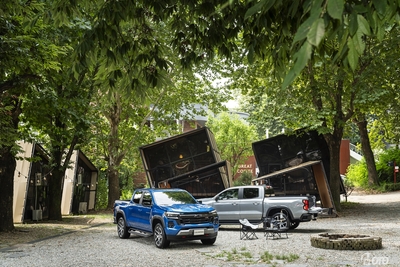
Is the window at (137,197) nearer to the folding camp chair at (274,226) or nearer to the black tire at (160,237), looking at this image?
the black tire at (160,237)

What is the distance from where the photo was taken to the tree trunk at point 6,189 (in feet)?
64.0

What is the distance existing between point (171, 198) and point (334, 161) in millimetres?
13102

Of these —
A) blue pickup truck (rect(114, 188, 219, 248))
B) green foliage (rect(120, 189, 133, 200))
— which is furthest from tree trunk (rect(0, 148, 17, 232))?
green foliage (rect(120, 189, 133, 200))

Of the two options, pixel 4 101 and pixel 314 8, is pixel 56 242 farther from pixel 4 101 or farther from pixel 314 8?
pixel 314 8

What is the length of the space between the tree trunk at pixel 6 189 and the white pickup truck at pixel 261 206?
7.64 metres

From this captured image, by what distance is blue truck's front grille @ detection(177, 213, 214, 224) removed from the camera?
1500cm

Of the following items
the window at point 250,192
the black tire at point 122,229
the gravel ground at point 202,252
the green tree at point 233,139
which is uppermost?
the green tree at point 233,139

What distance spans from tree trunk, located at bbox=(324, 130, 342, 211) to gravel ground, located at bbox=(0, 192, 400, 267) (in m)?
6.37

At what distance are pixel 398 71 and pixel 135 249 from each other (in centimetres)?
1719

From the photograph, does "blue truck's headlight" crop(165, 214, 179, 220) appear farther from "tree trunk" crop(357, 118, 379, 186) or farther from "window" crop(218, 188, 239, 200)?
"tree trunk" crop(357, 118, 379, 186)

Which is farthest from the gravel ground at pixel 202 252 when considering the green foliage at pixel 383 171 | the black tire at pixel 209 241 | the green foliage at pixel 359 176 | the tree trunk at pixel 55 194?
the green foliage at pixel 359 176

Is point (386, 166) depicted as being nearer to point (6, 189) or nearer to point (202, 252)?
point (6, 189)

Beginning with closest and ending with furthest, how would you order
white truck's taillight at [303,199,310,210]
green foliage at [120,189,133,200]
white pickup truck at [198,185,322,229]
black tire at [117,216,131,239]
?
black tire at [117,216,131,239]
white truck's taillight at [303,199,310,210]
white pickup truck at [198,185,322,229]
green foliage at [120,189,133,200]

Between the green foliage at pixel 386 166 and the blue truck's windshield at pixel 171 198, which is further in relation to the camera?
the green foliage at pixel 386 166
